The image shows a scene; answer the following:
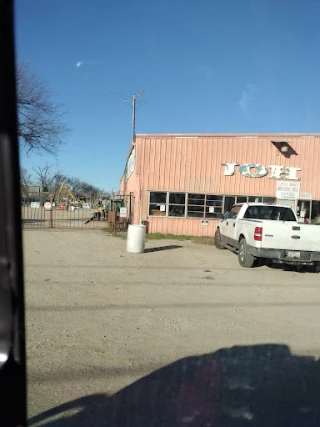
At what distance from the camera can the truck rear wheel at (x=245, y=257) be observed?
10.2 metres

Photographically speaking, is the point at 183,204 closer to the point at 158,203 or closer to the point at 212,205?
the point at 158,203

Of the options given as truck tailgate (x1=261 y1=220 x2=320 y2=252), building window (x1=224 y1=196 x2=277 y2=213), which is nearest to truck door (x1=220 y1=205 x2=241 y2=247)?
truck tailgate (x1=261 y1=220 x2=320 y2=252)

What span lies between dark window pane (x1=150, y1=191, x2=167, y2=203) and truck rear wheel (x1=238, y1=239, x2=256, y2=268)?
8.38 m

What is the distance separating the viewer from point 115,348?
4422 millimetres

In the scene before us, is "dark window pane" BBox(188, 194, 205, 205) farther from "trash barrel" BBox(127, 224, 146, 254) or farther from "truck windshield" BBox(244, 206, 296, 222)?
"trash barrel" BBox(127, 224, 146, 254)

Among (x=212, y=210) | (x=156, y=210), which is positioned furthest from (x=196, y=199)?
(x=156, y=210)

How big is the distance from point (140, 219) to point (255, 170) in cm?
625

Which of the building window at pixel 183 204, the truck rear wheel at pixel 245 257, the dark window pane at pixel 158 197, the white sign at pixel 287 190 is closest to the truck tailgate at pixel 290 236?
the truck rear wheel at pixel 245 257

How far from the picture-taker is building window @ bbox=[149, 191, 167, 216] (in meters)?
18.8

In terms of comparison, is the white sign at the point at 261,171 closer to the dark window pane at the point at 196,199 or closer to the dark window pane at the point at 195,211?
the dark window pane at the point at 196,199

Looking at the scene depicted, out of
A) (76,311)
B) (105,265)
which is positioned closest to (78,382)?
(76,311)

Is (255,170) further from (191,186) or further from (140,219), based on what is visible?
(140,219)

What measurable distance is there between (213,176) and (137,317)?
1415cm

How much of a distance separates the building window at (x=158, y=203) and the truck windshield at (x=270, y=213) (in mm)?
7291
